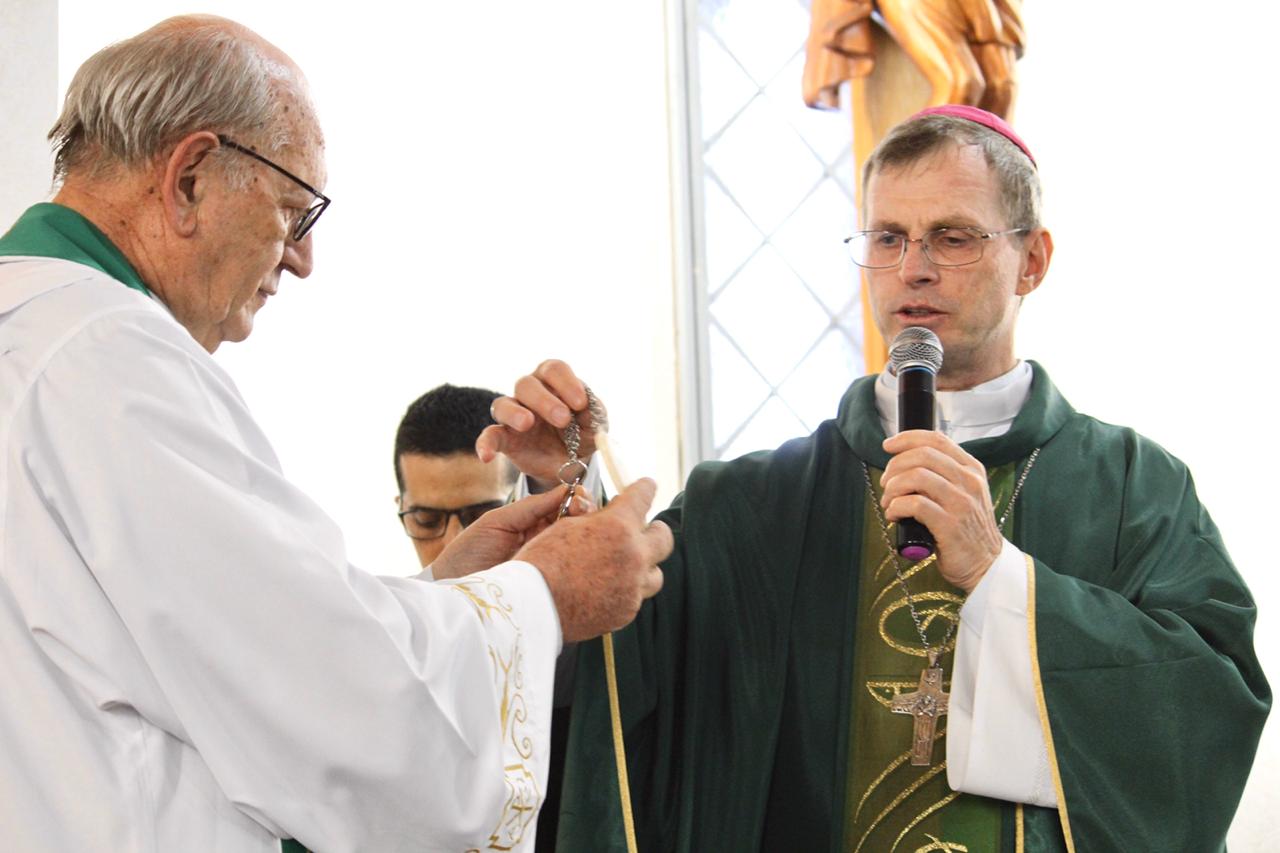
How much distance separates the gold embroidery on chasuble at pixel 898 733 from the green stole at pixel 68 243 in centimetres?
108

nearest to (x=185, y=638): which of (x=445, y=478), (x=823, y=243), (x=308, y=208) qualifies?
(x=308, y=208)

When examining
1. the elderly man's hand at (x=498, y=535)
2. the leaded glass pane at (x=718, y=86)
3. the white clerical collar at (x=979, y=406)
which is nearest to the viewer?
the elderly man's hand at (x=498, y=535)

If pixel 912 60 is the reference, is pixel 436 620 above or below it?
below

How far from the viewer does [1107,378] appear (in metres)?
5.66

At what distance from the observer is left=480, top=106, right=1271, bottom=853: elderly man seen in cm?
282

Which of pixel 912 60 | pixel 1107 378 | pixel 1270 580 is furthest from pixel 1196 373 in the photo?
pixel 912 60

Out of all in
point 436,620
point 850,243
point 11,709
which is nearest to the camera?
point 11,709

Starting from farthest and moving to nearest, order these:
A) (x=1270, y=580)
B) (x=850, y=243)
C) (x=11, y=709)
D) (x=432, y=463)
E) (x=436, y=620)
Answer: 1. (x=1270, y=580)
2. (x=432, y=463)
3. (x=850, y=243)
4. (x=436, y=620)
5. (x=11, y=709)

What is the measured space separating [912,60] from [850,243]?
2.46 meters

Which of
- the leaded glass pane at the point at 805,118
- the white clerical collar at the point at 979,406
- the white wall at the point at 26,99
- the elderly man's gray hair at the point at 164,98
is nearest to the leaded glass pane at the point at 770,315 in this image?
the leaded glass pane at the point at 805,118

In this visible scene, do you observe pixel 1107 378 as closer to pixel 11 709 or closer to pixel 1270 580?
pixel 1270 580

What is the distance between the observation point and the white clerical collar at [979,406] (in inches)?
130

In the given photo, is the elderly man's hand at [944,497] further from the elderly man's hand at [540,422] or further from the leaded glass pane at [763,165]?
the leaded glass pane at [763,165]

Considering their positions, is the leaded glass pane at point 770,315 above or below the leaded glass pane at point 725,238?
below
